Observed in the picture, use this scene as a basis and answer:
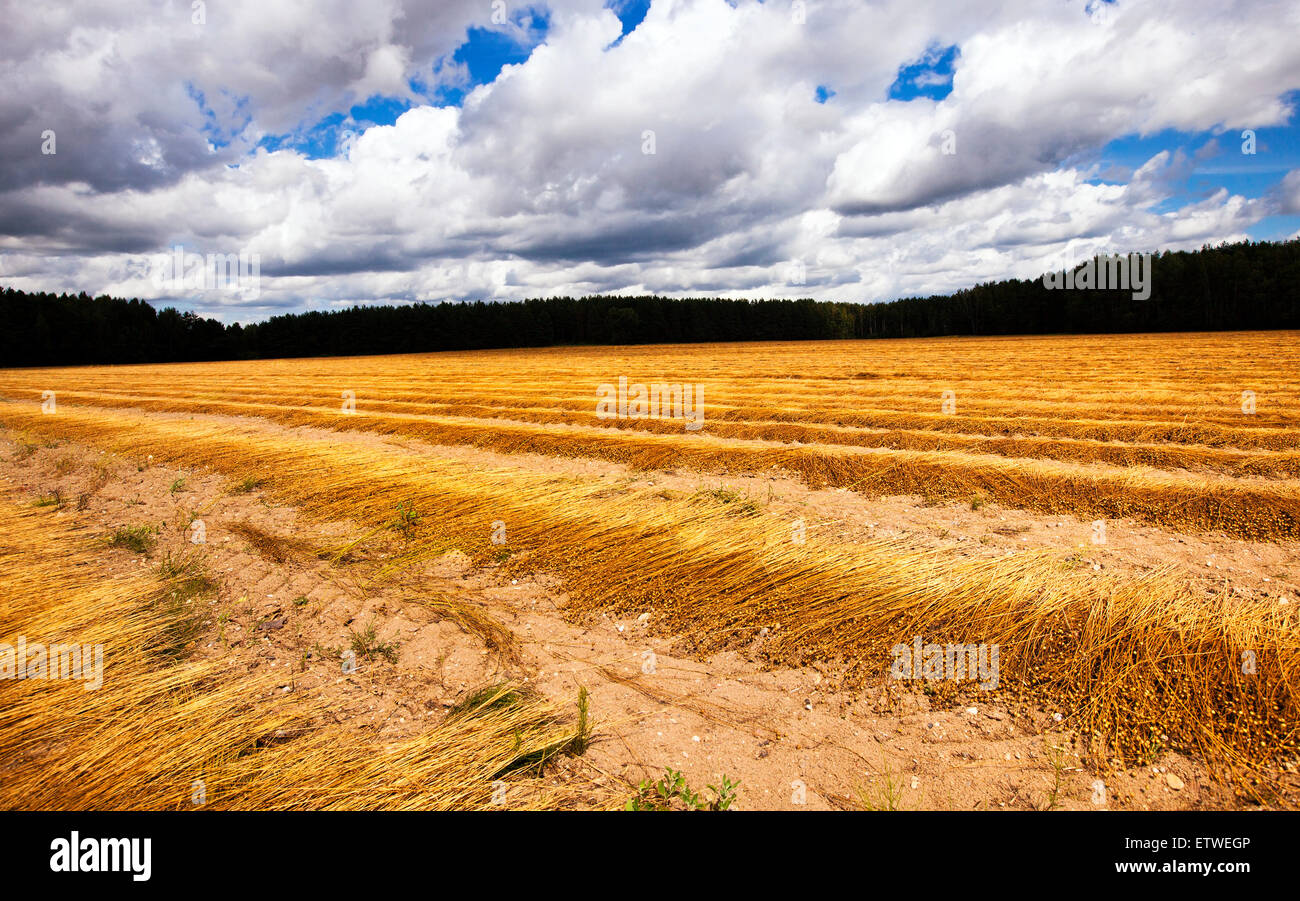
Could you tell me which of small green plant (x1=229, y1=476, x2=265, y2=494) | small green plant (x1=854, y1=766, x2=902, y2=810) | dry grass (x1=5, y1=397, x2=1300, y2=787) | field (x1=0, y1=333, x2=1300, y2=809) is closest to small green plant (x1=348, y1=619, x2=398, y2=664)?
field (x1=0, y1=333, x2=1300, y2=809)

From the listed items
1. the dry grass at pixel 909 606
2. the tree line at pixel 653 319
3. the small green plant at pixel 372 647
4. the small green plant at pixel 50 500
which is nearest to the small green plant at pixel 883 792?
the dry grass at pixel 909 606

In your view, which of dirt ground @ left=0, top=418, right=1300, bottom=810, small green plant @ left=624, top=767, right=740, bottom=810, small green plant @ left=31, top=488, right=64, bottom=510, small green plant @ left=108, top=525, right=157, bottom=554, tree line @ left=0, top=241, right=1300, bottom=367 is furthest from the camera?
tree line @ left=0, top=241, right=1300, bottom=367

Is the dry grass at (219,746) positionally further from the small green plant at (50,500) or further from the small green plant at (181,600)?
A: the small green plant at (50,500)

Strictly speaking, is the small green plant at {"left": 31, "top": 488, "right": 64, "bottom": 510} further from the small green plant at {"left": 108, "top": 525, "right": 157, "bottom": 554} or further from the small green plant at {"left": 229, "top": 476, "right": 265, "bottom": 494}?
the small green plant at {"left": 108, "top": 525, "right": 157, "bottom": 554}

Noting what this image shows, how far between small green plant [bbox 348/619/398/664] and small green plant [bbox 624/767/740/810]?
259 centimetres

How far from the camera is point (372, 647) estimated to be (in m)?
5.00

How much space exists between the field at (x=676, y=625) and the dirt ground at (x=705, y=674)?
27 mm

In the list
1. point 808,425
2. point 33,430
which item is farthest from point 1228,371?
point 33,430

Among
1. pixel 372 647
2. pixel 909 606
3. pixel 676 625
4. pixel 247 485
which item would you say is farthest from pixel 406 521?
pixel 909 606

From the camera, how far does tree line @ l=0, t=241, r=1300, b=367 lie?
76.0 meters

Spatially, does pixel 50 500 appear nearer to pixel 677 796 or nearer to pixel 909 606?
pixel 677 796

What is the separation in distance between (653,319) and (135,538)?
103924 mm

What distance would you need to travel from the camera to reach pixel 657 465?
37.2 ft
